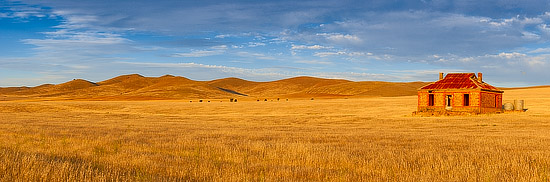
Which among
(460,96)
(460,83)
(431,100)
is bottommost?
(431,100)

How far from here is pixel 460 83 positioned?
54.7 meters

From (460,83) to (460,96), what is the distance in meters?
2.39

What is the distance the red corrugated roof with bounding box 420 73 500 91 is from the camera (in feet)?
174

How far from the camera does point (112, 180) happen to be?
7266 millimetres

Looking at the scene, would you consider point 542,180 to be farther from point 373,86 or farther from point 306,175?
point 373,86

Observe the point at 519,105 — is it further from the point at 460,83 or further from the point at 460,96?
the point at 460,83

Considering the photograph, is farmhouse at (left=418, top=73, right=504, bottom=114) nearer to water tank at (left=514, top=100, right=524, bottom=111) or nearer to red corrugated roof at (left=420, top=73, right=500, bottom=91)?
Answer: red corrugated roof at (left=420, top=73, right=500, bottom=91)

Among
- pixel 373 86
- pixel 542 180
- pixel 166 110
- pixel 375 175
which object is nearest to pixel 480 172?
pixel 542 180

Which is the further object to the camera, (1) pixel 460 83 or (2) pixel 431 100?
(2) pixel 431 100

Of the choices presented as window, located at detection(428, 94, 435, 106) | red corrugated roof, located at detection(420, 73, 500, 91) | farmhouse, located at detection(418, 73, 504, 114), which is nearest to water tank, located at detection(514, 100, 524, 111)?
farmhouse, located at detection(418, 73, 504, 114)

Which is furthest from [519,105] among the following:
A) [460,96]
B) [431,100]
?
[431,100]

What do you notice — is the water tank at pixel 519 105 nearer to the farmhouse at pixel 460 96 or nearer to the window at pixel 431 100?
the farmhouse at pixel 460 96

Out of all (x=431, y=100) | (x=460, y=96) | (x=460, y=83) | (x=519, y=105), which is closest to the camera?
(x=519, y=105)

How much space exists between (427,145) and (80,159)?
36.1 feet
